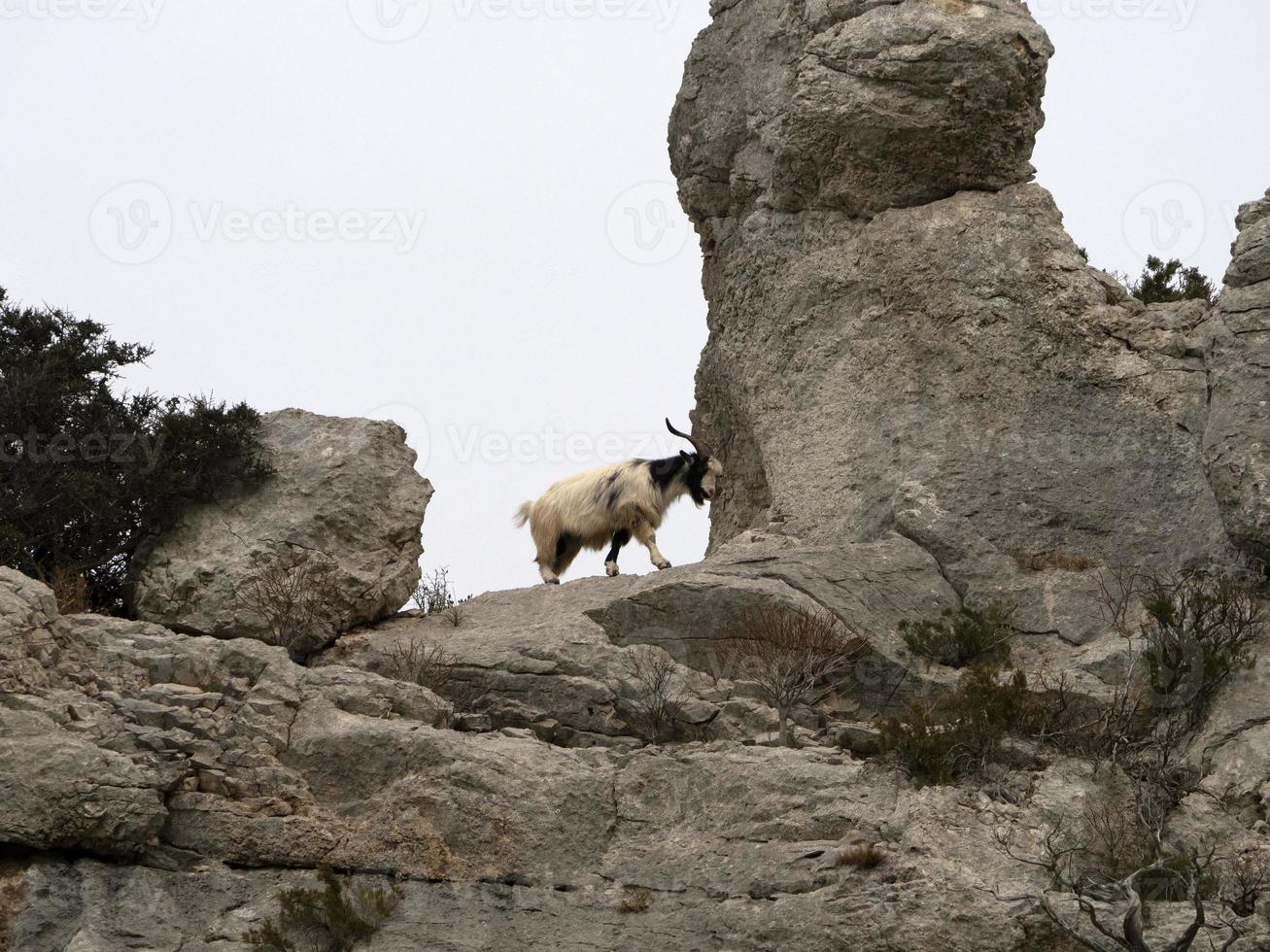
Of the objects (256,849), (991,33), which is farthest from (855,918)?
(991,33)

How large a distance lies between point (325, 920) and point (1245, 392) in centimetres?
788

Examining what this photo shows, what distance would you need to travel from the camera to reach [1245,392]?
44.2 ft

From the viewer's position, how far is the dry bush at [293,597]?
14.4 m

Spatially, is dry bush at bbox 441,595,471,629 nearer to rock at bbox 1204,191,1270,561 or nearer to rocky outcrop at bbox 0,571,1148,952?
rocky outcrop at bbox 0,571,1148,952

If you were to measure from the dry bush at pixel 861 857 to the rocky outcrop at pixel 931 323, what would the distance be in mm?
4547

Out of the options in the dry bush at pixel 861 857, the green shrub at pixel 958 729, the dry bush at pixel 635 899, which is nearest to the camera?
the dry bush at pixel 861 857

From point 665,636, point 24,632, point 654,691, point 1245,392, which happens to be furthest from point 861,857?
point 24,632

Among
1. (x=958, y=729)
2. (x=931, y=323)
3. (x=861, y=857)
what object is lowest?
(x=861, y=857)

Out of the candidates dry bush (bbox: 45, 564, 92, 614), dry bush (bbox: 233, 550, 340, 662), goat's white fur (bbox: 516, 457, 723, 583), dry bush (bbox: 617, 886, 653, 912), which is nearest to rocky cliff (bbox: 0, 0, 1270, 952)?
dry bush (bbox: 617, 886, 653, 912)

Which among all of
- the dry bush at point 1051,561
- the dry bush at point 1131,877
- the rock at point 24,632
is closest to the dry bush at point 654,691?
the dry bush at point 1131,877

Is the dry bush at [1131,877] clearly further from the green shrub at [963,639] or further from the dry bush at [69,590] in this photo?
the dry bush at [69,590]

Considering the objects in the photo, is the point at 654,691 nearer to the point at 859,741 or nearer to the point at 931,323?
the point at 859,741

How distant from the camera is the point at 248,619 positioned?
14508 millimetres

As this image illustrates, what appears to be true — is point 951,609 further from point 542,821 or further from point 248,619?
point 248,619
